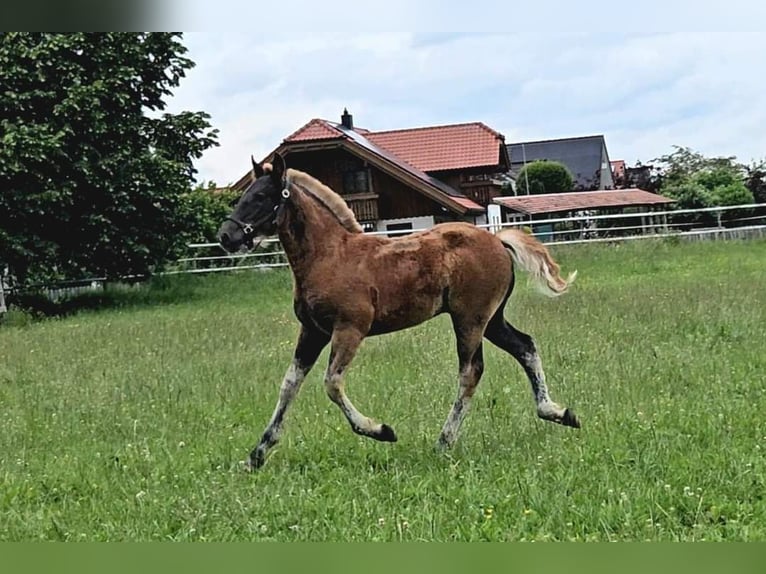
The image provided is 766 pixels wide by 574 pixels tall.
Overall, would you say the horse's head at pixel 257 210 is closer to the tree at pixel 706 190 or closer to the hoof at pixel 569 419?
the hoof at pixel 569 419

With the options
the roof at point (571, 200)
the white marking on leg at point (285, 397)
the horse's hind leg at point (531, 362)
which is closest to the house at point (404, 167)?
the roof at point (571, 200)

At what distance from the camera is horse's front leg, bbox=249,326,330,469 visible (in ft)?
13.7

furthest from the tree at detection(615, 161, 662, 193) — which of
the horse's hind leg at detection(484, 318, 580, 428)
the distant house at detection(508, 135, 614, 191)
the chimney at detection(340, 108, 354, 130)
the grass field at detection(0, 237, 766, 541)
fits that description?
the horse's hind leg at detection(484, 318, 580, 428)

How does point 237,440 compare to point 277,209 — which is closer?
point 277,209

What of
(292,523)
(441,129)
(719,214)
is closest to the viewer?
(292,523)

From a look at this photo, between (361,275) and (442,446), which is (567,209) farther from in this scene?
(361,275)

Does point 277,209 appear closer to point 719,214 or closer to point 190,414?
point 190,414

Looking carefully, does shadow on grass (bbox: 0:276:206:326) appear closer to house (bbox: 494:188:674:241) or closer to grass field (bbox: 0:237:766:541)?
grass field (bbox: 0:237:766:541)

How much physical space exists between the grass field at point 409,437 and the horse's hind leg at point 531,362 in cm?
12

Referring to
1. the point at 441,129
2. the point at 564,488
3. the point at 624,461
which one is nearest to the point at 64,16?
the point at 564,488

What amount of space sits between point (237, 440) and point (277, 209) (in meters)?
1.43

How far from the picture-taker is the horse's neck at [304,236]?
4.06 meters

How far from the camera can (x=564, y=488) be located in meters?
3.56

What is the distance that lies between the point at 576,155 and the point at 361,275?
5710 mm
